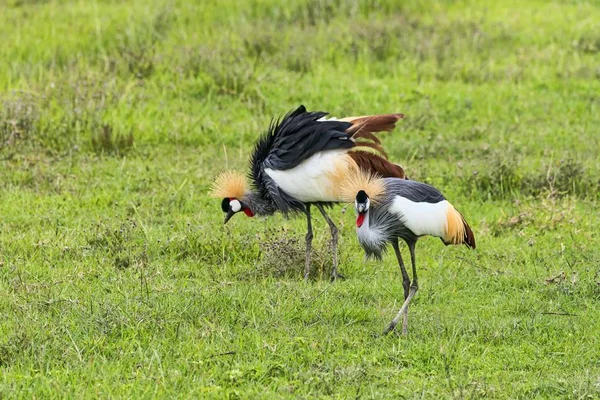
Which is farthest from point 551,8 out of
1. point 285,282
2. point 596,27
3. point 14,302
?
point 14,302

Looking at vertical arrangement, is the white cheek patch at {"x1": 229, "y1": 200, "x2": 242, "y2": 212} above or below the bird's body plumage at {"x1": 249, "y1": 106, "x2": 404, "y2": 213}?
below

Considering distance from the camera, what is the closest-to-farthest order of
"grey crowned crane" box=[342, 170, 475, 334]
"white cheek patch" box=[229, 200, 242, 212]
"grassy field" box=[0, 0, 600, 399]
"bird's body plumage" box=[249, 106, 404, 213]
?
"grassy field" box=[0, 0, 600, 399]
"grey crowned crane" box=[342, 170, 475, 334]
"bird's body plumage" box=[249, 106, 404, 213]
"white cheek patch" box=[229, 200, 242, 212]

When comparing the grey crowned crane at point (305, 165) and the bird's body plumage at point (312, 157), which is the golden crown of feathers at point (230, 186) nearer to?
the grey crowned crane at point (305, 165)

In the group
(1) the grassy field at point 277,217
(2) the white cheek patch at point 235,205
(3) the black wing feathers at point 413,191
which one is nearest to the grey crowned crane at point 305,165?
(2) the white cheek patch at point 235,205

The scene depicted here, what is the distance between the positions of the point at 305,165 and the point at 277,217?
1.47m

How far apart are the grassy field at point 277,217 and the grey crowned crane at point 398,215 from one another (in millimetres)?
497

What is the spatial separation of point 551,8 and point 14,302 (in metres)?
9.56

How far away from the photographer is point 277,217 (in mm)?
7941

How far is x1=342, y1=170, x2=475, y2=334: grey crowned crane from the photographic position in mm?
5488

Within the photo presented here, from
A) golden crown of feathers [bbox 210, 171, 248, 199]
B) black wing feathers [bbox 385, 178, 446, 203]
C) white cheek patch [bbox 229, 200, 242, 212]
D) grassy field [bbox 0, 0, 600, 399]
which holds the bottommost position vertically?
grassy field [bbox 0, 0, 600, 399]

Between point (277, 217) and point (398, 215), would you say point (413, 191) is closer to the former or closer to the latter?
point (398, 215)

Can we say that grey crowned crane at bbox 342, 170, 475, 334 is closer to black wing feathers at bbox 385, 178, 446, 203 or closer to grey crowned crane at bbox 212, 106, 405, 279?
black wing feathers at bbox 385, 178, 446, 203

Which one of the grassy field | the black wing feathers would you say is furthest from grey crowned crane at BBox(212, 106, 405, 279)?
the black wing feathers

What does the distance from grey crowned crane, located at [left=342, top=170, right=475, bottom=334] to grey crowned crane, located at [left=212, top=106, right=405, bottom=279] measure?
0.79 m
